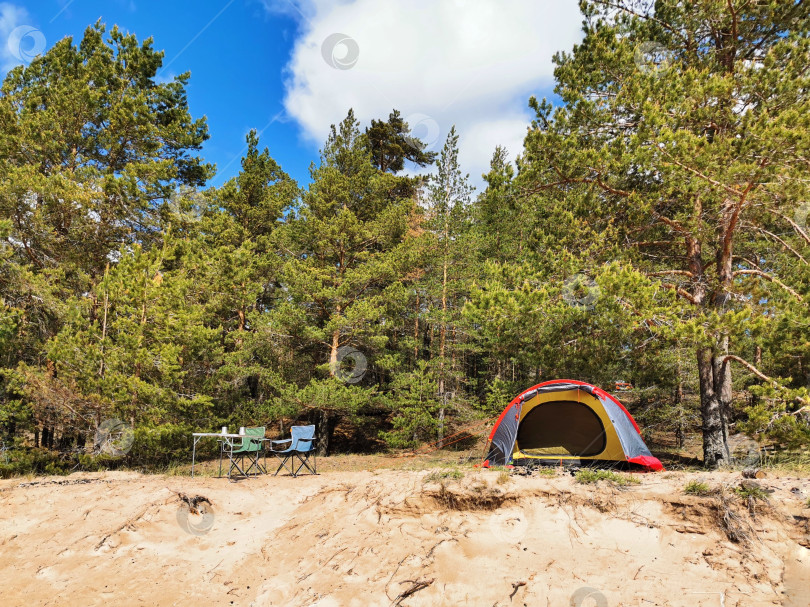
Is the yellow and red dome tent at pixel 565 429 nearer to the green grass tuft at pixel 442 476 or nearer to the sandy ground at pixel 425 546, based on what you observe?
the sandy ground at pixel 425 546

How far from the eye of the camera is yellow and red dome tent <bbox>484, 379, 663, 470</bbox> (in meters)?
7.34

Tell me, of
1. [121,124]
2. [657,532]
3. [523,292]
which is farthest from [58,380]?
[657,532]

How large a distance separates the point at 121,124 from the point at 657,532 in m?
15.8

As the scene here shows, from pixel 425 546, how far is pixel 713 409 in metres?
7.23

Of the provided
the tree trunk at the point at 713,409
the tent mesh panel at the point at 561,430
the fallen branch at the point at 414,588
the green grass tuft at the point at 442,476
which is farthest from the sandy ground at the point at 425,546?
the tree trunk at the point at 713,409

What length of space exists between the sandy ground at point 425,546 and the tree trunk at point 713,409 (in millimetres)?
3502

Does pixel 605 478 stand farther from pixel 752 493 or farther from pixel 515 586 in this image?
pixel 515 586

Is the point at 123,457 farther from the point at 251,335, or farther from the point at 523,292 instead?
the point at 523,292

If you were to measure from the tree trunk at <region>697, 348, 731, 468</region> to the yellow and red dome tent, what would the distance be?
2043mm

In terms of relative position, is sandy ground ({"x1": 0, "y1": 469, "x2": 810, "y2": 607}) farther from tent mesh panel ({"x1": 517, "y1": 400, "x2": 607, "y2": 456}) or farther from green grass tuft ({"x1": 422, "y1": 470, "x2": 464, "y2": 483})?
tent mesh panel ({"x1": 517, "y1": 400, "x2": 607, "y2": 456})

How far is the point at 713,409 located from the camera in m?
8.63

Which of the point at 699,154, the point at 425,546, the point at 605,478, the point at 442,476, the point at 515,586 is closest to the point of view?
the point at 515,586

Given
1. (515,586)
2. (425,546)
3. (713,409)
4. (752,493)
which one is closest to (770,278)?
(713,409)

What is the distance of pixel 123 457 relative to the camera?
34.6 feet
